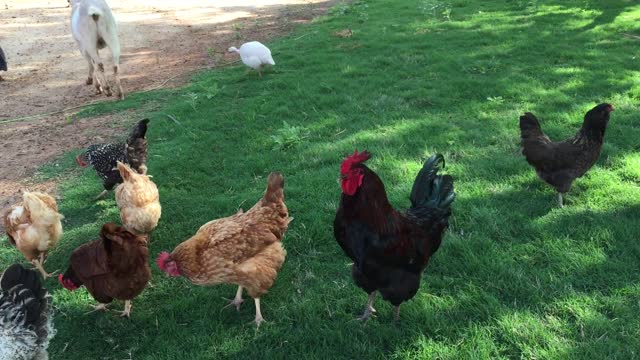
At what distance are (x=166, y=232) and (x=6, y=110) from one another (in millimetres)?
6026

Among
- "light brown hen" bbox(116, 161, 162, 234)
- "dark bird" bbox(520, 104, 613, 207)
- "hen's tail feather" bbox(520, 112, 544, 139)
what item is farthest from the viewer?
"hen's tail feather" bbox(520, 112, 544, 139)

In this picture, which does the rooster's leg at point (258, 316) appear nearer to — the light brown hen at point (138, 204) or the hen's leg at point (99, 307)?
the hen's leg at point (99, 307)

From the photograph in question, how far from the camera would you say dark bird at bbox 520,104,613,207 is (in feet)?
14.9

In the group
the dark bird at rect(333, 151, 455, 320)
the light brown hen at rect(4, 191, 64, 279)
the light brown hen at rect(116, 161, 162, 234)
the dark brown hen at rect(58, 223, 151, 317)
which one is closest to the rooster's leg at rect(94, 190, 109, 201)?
the light brown hen at rect(4, 191, 64, 279)

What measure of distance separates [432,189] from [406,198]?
4.32 ft

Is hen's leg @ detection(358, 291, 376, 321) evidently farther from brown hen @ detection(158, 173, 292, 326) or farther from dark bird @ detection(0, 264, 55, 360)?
dark bird @ detection(0, 264, 55, 360)

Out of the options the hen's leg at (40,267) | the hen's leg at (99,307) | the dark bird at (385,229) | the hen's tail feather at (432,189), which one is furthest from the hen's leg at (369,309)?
the hen's leg at (40,267)

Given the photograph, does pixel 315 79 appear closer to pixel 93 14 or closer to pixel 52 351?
pixel 93 14

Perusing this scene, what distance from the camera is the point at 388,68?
873cm

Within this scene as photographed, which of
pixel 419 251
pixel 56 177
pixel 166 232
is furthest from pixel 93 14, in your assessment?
pixel 419 251

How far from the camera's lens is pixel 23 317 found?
3.17 metres

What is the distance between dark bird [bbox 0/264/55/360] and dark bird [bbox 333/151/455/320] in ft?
7.09

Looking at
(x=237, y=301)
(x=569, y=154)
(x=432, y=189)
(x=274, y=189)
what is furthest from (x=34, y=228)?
(x=569, y=154)

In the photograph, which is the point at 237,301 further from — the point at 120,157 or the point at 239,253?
the point at 120,157
